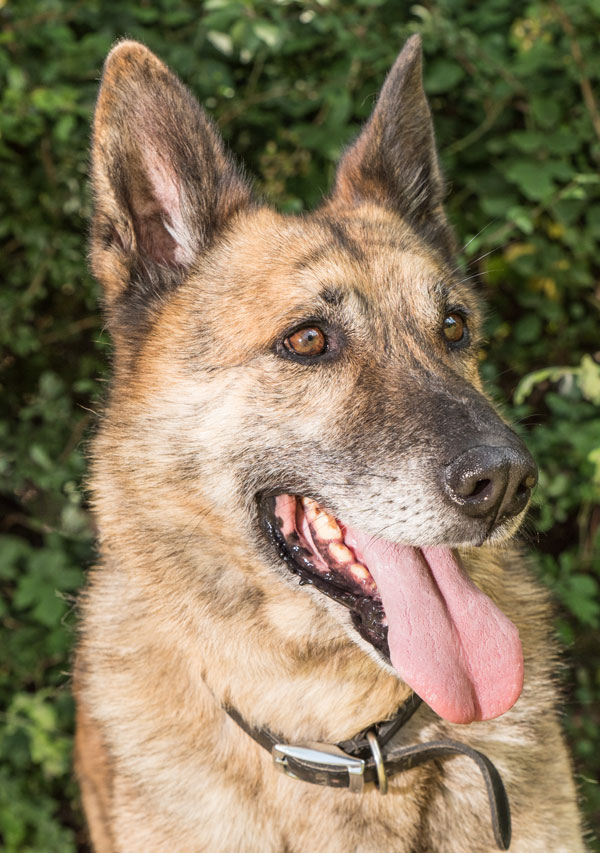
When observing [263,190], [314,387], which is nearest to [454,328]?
[314,387]

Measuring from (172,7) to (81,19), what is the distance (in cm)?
39

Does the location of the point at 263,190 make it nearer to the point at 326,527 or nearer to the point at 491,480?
the point at 326,527

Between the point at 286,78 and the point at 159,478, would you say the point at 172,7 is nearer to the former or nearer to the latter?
the point at 286,78

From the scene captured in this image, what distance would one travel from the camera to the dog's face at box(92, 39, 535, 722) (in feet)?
6.45

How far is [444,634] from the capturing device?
2002 mm

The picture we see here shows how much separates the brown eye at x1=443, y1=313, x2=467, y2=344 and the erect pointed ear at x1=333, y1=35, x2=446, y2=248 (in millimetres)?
456

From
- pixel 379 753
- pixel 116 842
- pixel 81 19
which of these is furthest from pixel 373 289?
pixel 81 19

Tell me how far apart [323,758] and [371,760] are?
0.38 feet

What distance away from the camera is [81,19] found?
3623 mm

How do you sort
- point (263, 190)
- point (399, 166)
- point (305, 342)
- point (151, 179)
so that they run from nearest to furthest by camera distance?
point (305, 342), point (151, 179), point (399, 166), point (263, 190)

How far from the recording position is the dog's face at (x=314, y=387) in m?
1.96

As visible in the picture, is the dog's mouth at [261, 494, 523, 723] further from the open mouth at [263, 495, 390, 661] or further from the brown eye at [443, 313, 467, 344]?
the brown eye at [443, 313, 467, 344]

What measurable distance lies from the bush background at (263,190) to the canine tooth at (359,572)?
1501 mm

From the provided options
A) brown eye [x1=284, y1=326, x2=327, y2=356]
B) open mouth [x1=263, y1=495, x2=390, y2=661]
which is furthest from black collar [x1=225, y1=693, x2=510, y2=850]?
brown eye [x1=284, y1=326, x2=327, y2=356]
